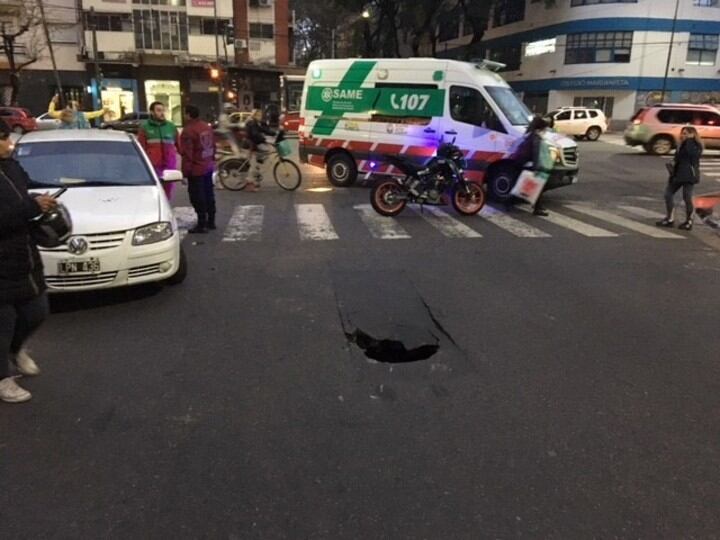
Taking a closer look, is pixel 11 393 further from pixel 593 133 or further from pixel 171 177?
pixel 593 133

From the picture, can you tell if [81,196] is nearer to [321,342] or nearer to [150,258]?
[150,258]

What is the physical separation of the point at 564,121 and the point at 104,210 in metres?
33.3

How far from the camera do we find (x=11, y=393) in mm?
3939

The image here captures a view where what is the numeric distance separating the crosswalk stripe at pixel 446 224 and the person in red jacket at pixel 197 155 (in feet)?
11.6

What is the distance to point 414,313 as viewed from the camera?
5.77 meters

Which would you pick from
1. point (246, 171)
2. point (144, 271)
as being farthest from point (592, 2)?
point (144, 271)

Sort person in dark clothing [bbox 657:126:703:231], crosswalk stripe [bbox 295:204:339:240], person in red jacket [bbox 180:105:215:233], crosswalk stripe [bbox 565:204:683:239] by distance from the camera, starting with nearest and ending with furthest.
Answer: person in red jacket [bbox 180:105:215:233], crosswalk stripe [bbox 295:204:339:240], crosswalk stripe [bbox 565:204:683:239], person in dark clothing [bbox 657:126:703:231]

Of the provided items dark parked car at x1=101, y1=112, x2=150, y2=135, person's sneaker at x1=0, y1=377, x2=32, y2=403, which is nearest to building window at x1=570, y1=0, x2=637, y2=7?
dark parked car at x1=101, y1=112, x2=150, y2=135

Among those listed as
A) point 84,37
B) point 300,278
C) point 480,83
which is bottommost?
point 300,278

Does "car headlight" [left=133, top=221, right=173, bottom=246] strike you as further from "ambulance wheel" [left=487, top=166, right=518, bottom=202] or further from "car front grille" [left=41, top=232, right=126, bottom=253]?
"ambulance wheel" [left=487, top=166, right=518, bottom=202]

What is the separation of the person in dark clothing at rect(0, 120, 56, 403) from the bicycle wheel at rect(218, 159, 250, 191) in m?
10.0

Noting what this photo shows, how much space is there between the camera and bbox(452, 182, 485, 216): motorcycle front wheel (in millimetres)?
10891

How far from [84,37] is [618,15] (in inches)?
1397

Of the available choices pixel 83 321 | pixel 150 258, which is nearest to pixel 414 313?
pixel 150 258
